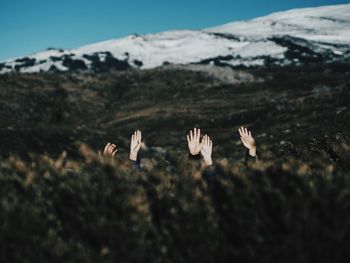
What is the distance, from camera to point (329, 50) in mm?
186000

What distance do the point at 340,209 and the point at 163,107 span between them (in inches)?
2733

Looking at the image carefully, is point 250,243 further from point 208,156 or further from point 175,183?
point 208,156

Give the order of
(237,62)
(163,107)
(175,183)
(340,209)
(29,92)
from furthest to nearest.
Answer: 1. (237,62)
2. (29,92)
3. (163,107)
4. (175,183)
5. (340,209)

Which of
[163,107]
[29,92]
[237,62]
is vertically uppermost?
[237,62]

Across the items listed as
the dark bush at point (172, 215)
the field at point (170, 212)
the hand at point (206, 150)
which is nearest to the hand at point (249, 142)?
the hand at point (206, 150)

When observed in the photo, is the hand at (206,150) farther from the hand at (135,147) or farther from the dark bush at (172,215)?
the dark bush at (172,215)

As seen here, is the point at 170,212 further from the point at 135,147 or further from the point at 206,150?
the point at 135,147

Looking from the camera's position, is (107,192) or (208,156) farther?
(208,156)

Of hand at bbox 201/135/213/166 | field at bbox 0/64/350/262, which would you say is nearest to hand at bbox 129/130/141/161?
hand at bbox 201/135/213/166

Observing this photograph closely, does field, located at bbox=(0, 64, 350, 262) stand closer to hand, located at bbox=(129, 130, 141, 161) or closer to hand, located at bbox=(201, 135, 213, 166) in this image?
hand, located at bbox=(201, 135, 213, 166)

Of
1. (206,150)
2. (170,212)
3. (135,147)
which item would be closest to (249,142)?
(206,150)

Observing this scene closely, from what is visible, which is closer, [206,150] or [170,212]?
[170,212]

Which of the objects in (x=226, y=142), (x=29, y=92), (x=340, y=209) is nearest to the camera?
(x=340, y=209)

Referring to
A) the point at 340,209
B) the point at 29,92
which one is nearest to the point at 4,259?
the point at 340,209
